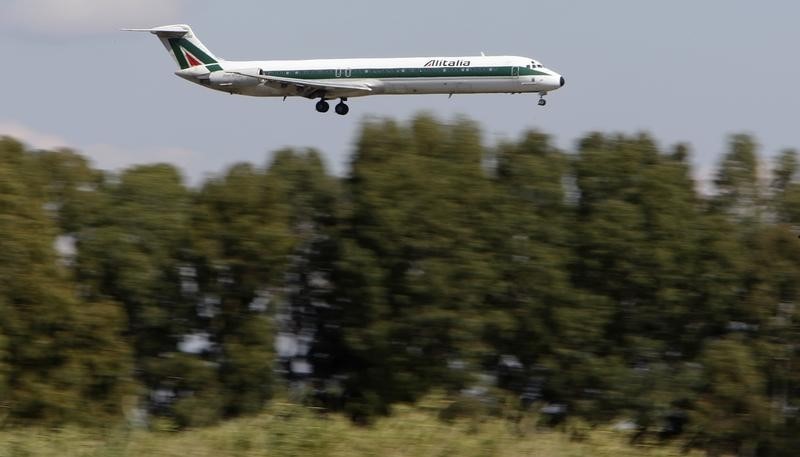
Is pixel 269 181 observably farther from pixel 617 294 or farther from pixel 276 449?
pixel 276 449

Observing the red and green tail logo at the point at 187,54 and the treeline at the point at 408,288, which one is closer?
the treeline at the point at 408,288

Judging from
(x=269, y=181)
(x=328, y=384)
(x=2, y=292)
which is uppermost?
(x=269, y=181)

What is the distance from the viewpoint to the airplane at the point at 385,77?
65.7 m

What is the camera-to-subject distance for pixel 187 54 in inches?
3009

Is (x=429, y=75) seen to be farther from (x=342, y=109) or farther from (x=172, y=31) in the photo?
(x=172, y=31)

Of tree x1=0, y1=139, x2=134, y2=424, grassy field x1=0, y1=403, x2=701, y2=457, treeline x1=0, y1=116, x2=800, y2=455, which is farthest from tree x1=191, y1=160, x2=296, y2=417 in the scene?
grassy field x1=0, y1=403, x2=701, y2=457

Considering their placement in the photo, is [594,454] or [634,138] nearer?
[594,454]

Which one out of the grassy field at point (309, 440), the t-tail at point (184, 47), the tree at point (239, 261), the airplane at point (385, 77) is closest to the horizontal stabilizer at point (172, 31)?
the t-tail at point (184, 47)

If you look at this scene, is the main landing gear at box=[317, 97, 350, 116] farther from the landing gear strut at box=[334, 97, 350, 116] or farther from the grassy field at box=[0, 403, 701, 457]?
the grassy field at box=[0, 403, 701, 457]

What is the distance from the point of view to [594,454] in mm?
27891

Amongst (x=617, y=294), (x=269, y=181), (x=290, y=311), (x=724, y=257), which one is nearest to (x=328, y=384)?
(x=290, y=311)

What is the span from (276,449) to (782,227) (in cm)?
4496

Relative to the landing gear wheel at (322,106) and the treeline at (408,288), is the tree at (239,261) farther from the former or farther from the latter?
the landing gear wheel at (322,106)

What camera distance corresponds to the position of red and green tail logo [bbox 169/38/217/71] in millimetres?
75250
